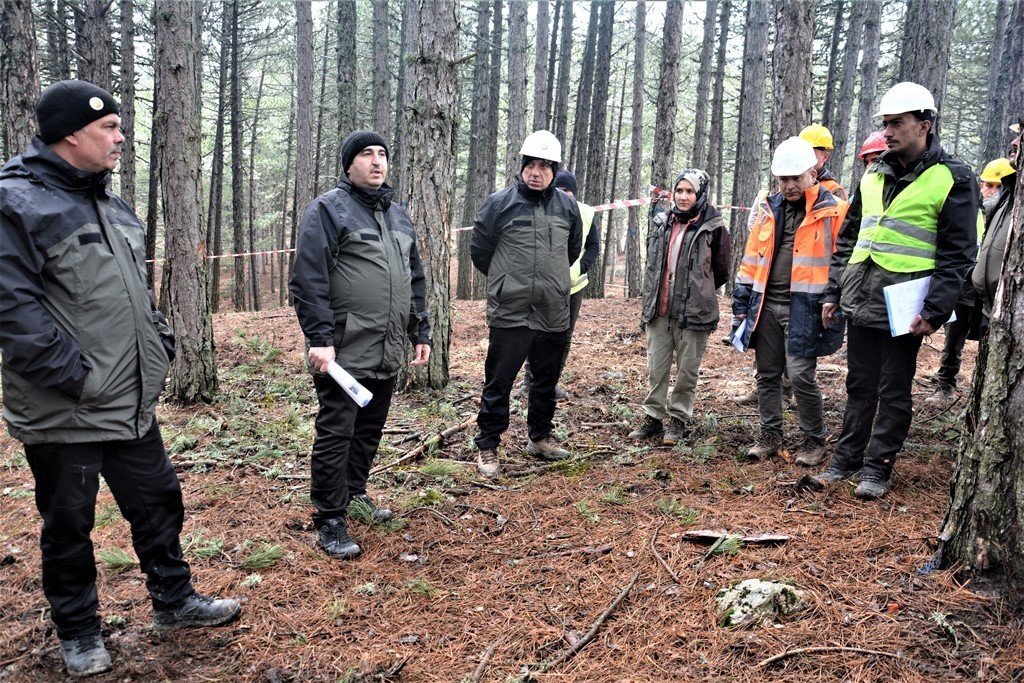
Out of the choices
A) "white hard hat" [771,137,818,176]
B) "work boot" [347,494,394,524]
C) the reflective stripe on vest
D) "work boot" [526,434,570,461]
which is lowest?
"work boot" [347,494,394,524]

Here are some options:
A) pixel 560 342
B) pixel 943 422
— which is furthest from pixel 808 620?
pixel 943 422

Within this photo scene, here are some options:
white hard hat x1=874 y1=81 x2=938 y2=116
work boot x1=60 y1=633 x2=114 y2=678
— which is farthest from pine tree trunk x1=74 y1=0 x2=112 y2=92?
white hard hat x1=874 y1=81 x2=938 y2=116

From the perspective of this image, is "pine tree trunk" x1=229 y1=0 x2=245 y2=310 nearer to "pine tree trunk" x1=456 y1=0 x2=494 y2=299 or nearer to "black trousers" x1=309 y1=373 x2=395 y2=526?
"pine tree trunk" x1=456 y1=0 x2=494 y2=299

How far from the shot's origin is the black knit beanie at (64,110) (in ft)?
8.87

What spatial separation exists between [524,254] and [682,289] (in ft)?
4.62

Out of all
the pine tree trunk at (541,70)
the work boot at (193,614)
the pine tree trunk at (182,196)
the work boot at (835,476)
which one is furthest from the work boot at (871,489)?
the pine tree trunk at (541,70)

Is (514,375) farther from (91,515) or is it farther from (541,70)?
(541,70)

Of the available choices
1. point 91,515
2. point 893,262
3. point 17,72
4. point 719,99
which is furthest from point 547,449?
point 719,99

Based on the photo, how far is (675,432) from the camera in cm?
576

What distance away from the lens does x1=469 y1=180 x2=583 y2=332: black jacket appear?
5.07 meters

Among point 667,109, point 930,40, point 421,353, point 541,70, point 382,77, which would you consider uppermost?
point 382,77

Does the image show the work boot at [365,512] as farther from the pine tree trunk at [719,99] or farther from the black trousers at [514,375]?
the pine tree trunk at [719,99]

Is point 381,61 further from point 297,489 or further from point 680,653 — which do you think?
point 680,653

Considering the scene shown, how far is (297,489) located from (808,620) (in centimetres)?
359
